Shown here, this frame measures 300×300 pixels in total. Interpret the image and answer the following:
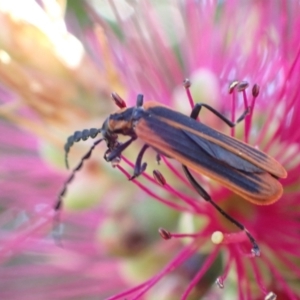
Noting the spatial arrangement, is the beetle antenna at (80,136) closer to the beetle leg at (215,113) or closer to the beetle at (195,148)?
the beetle at (195,148)

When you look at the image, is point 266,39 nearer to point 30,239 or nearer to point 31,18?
point 31,18

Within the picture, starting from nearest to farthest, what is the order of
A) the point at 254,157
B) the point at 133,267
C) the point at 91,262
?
the point at 254,157
the point at 133,267
the point at 91,262

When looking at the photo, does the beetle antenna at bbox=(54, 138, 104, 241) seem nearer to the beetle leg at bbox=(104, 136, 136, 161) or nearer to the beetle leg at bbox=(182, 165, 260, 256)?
the beetle leg at bbox=(104, 136, 136, 161)

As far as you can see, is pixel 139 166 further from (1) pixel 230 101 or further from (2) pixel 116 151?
(1) pixel 230 101

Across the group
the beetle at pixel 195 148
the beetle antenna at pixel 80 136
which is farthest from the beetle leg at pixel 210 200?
the beetle antenna at pixel 80 136

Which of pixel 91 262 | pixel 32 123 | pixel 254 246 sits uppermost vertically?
pixel 32 123

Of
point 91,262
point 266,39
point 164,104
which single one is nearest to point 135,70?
point 164,104

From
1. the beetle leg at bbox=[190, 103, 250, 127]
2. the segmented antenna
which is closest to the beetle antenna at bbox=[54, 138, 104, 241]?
the segmented antenna

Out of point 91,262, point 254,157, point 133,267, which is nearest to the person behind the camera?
point 254,157
